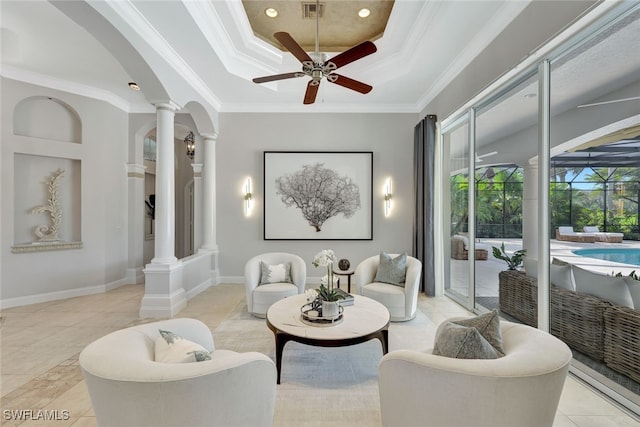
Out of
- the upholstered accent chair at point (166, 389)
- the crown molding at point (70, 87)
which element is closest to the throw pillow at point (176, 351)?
the upholstered accent chair at point (166, 389)

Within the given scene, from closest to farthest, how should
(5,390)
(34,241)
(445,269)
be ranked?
(5,390) → (34,241) → (445,269)

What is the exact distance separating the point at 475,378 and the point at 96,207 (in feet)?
19.7

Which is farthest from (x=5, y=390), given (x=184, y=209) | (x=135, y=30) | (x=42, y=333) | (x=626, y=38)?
(x=184, y=209)

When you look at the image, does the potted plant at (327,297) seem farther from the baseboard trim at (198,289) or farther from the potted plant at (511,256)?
the baseboard trim at (198,289)

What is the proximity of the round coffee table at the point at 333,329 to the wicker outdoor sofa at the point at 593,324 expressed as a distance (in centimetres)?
145

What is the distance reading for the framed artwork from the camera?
5.60m

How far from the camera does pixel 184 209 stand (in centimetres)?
800

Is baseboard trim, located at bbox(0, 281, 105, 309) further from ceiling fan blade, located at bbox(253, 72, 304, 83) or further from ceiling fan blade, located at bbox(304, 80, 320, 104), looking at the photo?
ceiling fan blade, located at bbox(304, 80, 320, 104)

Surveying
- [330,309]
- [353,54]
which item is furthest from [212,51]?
[330,309]

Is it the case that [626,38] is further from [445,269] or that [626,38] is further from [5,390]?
[5,390]

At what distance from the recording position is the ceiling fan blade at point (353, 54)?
2.57m

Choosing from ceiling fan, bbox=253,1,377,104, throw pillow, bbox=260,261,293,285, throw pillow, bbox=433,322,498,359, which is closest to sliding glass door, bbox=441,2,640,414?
throw pillow, bbox=433,322,498,359

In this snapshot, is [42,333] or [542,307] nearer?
[542,307]

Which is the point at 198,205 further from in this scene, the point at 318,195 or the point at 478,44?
the point at 478,44
